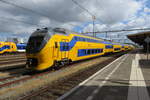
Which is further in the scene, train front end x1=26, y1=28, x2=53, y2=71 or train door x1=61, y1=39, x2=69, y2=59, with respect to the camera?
train door x1=61, y1=39, x2=69, y2=59

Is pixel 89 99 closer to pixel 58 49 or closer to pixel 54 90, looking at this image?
pixel 54 90

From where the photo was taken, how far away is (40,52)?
931 cm

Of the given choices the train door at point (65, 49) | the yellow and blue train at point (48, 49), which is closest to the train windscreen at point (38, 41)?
the yellow and blue train at point (48, 49)

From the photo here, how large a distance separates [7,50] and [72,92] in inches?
1301

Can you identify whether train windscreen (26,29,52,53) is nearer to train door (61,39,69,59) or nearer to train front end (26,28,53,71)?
train front end (26,28,53,71)

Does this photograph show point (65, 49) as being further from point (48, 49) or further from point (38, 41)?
point (38, 41)

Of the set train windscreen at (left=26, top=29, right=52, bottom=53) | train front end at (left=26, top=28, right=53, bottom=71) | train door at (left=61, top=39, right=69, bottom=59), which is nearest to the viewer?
train front end at (left=26, top=28, right=53, bottom=71)

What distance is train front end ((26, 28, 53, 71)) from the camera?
935 centimetres

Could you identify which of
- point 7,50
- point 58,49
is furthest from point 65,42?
point 7,50

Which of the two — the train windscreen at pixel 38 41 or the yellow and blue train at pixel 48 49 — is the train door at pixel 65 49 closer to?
the yellow and blue train at pixel 48 49

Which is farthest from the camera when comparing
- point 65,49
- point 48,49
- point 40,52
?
point 65,49

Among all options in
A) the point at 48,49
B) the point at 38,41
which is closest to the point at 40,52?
the point at 48,49

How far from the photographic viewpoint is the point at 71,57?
41.8 ft

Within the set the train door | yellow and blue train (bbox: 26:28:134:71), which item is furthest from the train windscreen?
the train door
